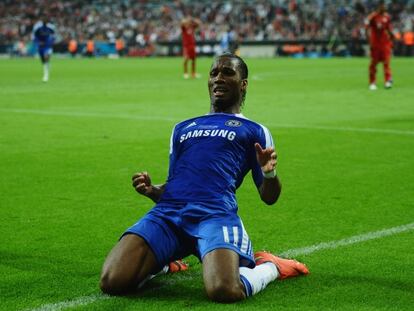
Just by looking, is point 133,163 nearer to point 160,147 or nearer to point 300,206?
point 160,147

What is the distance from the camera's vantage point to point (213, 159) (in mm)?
5488

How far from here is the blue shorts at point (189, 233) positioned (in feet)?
16.8

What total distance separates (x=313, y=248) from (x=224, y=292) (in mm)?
1590

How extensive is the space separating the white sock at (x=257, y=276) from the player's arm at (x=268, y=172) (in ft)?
1.43

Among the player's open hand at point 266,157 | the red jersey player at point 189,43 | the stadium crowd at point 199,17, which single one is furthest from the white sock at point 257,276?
the stadium crowd at point 199,17

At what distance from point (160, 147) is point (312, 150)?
6.81 ft

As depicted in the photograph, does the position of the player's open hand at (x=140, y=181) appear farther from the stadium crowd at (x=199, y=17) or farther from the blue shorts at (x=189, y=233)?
the stadium crowd at (x=199, y=17)

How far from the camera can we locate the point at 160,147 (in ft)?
38.9

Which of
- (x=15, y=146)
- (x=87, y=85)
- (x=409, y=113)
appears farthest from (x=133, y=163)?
(x=87, y=85)

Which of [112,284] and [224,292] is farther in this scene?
[112,284]

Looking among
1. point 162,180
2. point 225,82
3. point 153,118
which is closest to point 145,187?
point 225,82

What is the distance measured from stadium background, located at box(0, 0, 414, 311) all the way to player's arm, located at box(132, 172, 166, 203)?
0.56 metres

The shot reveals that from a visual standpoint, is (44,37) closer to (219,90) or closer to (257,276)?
(219,90)

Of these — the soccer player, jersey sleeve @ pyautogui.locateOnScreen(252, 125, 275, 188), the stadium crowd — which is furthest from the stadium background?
the stadium crowd
